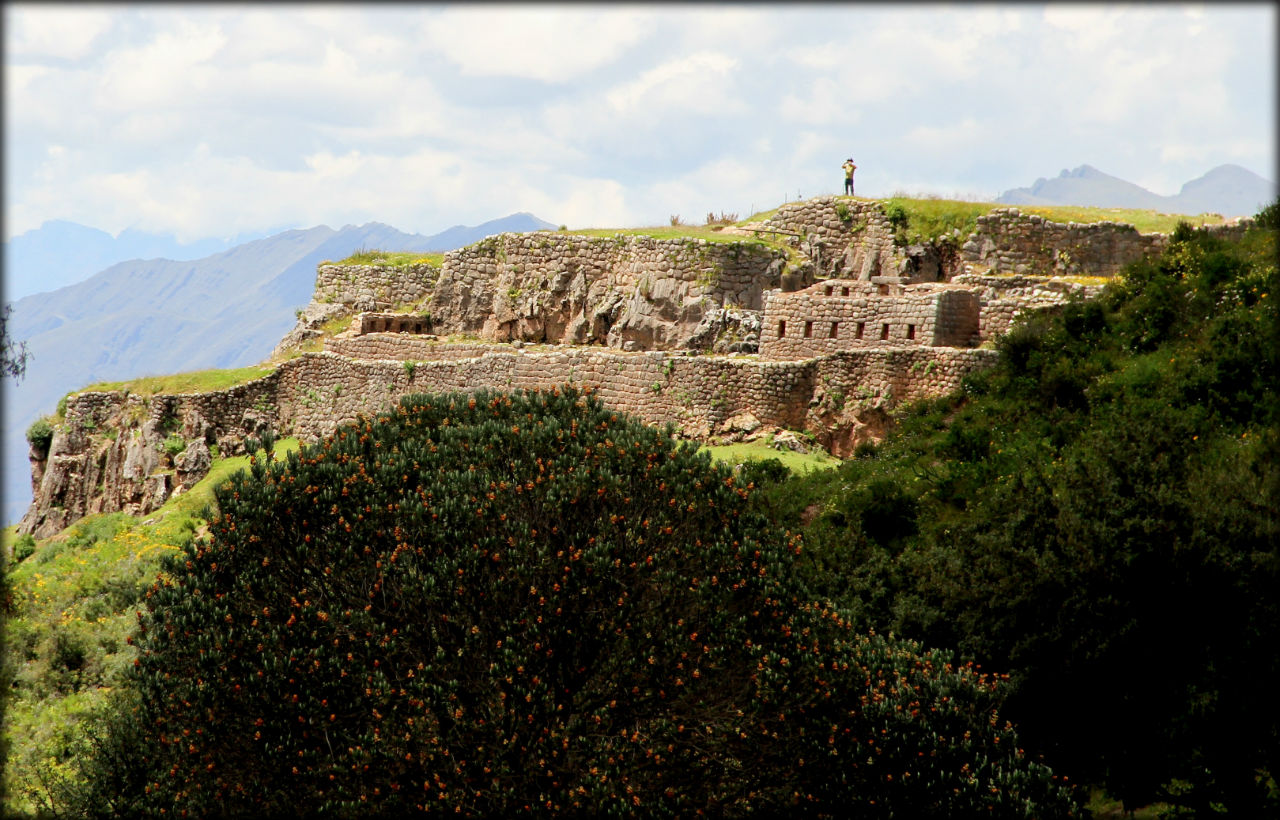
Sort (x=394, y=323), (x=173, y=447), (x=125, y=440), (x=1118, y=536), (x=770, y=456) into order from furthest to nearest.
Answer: (x=394, y=323)
(x=125, y=440)
(x=173, y=447)
(x=770, y=456)
(x=1118, y=536)

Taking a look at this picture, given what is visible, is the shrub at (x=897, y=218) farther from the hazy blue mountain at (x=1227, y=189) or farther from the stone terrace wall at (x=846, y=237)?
the hazy blue mountain at (x=1227, y=189)

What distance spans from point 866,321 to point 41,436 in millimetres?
23936

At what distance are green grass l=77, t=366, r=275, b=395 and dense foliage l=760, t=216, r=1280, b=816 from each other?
18.2 metres

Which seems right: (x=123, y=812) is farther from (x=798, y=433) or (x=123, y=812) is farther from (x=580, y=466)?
(x=798, y=433)

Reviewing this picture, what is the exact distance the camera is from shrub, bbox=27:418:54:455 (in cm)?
3662

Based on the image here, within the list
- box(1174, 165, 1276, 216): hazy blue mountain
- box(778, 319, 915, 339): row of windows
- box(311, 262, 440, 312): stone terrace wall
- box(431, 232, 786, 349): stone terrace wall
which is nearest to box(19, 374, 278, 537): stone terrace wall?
box(311, 262, 440, 312): stone terrace wall

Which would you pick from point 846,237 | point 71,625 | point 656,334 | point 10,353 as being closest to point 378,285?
point 656,334

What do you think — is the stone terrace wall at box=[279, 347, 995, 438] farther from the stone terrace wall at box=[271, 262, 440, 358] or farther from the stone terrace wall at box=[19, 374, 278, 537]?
the stone terrace wall at box=[271, 262, 440, 358]

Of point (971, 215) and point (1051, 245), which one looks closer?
point (1051, 245)

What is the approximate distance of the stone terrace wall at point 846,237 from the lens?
32.3 metres

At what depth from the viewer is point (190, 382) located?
35.9m

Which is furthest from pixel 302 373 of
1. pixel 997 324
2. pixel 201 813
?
pixel 201 813

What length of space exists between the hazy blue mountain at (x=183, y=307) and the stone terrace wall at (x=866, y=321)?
88246 millimetres

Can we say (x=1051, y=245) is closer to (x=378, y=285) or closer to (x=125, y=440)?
(x=378, y=285)
